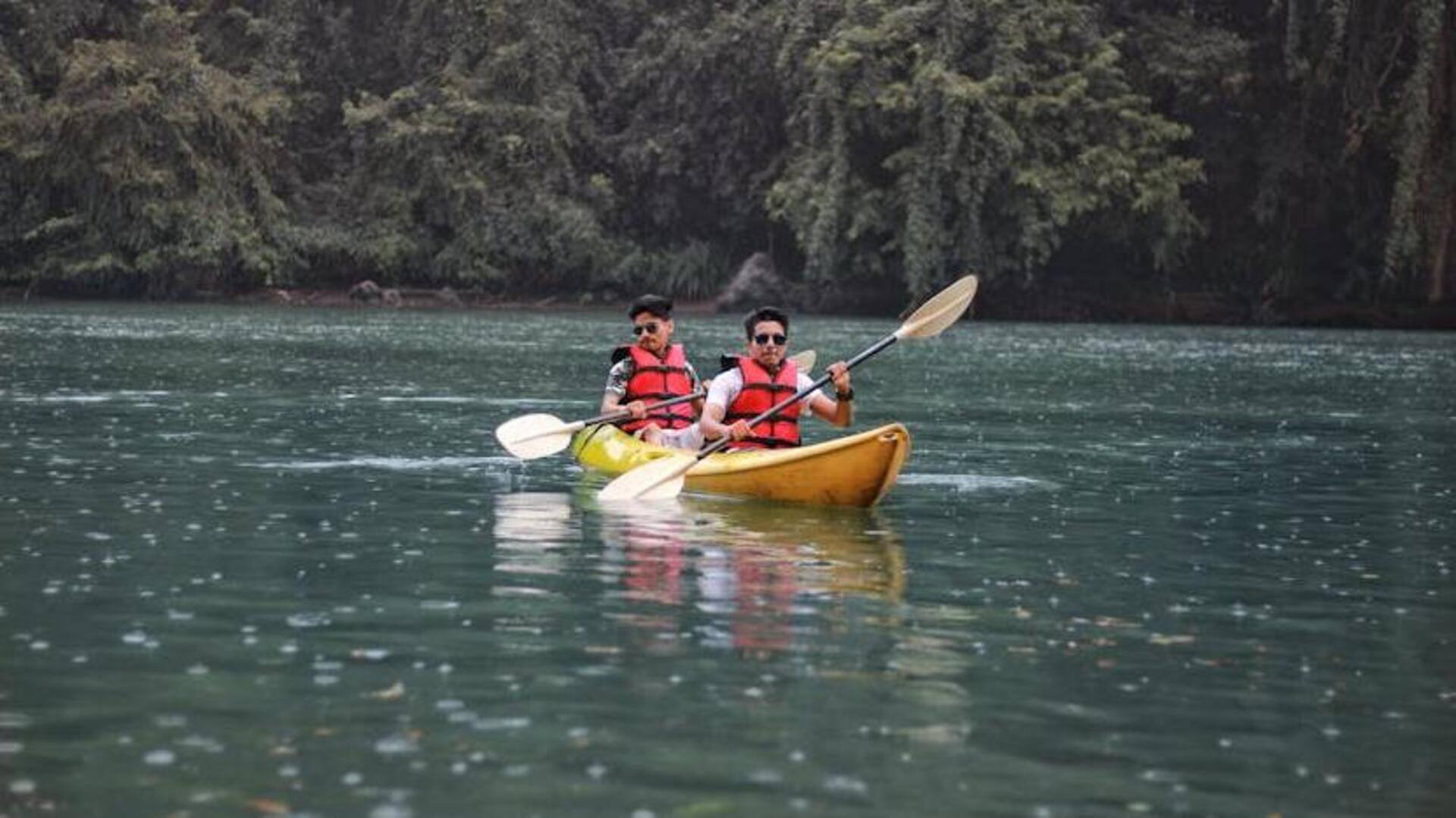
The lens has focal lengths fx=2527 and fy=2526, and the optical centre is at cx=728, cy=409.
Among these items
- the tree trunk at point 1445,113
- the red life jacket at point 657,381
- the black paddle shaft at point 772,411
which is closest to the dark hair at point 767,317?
the black paddle shaft at point 772,411

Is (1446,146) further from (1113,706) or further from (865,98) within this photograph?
(1113,706)

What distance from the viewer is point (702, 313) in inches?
2135

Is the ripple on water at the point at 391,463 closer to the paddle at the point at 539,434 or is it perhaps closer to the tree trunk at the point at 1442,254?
the paddle at the point at 539,434

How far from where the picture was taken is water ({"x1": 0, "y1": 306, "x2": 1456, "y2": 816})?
291 inches

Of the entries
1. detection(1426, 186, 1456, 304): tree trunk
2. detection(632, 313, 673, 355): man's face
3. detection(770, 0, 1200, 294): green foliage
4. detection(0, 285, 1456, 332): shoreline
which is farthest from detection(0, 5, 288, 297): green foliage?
detection(632, 313, 673, 355): man's face

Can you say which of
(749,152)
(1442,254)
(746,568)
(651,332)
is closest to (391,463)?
(651,332)

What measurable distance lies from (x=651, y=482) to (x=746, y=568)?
322 cm

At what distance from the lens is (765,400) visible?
53.1ft

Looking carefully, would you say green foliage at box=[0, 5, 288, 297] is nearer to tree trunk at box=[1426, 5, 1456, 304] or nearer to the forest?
the forest

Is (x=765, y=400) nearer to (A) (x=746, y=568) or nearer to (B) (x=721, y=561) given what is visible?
(B) (x=721, y=561)

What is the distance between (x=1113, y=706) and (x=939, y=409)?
15533 mm

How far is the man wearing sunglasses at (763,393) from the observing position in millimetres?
15969

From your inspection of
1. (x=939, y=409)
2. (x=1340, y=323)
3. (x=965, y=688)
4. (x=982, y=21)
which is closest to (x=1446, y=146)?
(x=1340, y=323)

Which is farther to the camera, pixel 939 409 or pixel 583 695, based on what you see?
pixel 939 409
